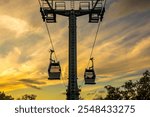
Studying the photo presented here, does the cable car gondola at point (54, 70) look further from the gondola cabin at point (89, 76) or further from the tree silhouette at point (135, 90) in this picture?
the tree silhouette at point (135, 90)

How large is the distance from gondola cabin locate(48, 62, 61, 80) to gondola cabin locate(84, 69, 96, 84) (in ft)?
9.57

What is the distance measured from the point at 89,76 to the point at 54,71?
12.2ft

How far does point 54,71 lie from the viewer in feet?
113

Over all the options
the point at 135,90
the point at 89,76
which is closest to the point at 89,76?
the point at 89,76

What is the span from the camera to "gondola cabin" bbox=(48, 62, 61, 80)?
34.2m

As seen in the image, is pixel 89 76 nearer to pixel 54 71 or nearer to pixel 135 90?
pixel 54 71

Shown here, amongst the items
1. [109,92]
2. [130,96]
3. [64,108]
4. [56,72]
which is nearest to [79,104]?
[64,108]

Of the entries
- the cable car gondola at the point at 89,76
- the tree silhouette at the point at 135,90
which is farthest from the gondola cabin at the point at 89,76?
the tree silhouette at the point at 135,90

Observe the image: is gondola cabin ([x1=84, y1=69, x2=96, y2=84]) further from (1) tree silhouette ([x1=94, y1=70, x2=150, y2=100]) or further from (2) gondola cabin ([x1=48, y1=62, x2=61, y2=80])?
(1) tree silhouette ([x1=94, y1=70, x2=150, y2=100])

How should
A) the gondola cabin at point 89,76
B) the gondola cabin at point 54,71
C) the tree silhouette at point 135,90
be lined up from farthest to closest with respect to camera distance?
the tree silhouette at point 135,90 < the gondola cabin at point 89,76 < the gondola cabin at point 54,71

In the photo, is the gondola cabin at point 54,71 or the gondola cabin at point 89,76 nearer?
the gondola cabin at point 54,71

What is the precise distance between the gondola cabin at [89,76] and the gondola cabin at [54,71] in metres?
2.92

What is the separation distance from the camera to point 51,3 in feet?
118

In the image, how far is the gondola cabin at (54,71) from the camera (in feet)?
112
